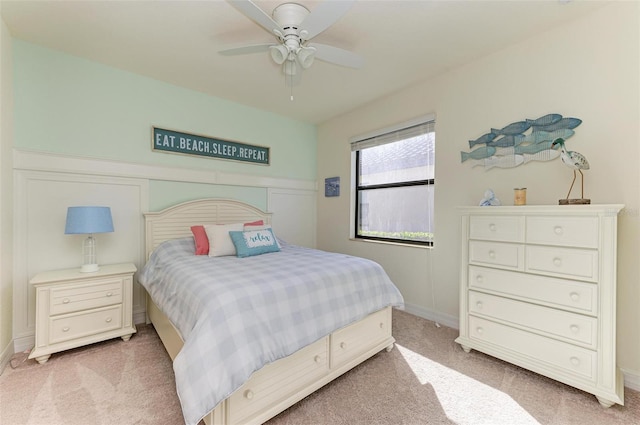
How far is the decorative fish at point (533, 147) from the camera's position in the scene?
6.94 ft

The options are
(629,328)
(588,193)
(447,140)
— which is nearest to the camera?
(629,328)

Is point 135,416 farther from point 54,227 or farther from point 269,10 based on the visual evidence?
point 269,10

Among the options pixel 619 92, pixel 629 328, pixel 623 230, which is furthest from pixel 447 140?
pixel 629 328

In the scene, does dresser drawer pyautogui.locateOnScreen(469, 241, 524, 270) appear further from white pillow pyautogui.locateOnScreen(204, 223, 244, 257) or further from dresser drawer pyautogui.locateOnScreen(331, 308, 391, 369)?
white pillow pyautogui.locateOnScreen(204, 223, 244, 257)

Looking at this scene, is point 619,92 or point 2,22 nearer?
point 619,92

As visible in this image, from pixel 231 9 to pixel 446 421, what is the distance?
2.92m

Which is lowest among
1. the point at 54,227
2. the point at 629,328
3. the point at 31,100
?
the point at 629,328

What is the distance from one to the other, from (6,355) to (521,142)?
14.3 ft

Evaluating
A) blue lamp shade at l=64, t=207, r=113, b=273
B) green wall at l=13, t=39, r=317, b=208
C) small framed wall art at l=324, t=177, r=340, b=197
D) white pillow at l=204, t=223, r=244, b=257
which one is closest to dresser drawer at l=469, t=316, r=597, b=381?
white pillow at l=204, t=223, r=244, b=257

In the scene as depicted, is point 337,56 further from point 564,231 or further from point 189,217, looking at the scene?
point 189,217

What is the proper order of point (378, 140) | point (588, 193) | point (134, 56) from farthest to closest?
point (378, 140), point (134, 56), point (588, 193)

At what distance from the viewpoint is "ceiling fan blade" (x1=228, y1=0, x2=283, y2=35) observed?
1429 mm

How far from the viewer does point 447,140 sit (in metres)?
2.75

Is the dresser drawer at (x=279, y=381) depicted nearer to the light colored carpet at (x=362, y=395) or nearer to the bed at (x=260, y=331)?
the bed at (x=260, y=331)
